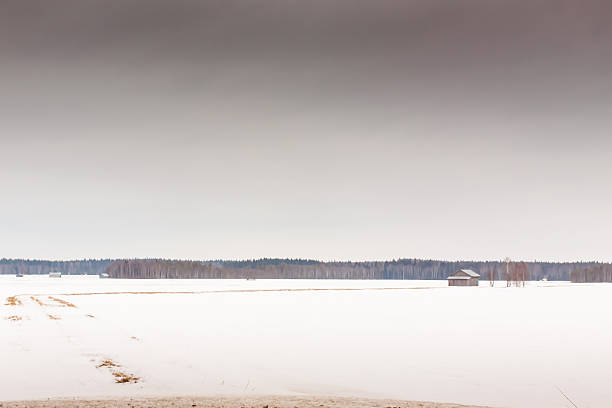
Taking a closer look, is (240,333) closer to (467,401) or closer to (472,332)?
(472,332)

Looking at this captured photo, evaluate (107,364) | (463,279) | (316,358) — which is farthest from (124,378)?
(463,279)

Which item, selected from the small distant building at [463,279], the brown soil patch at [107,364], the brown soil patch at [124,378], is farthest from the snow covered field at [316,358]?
the small distant building at [463,279]

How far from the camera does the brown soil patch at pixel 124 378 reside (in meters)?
18.3

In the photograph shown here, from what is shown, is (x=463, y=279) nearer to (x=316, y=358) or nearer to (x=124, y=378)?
(x=316, y=358)

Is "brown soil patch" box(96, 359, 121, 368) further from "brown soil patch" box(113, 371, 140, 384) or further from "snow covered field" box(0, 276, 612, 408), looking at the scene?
"brown soil patch" box(113, 371, 140, 384)

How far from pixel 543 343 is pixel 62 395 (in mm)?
21352

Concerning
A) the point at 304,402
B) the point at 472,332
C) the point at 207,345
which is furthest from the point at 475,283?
the point at 304,402

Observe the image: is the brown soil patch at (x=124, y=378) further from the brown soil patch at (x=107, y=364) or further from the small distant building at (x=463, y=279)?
the small distant building at (x=463, y=279)

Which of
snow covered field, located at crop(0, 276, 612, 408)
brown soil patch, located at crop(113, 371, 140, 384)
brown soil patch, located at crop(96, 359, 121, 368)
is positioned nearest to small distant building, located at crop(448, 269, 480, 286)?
snow covered field, located at crop(0, 276, 612, 408)

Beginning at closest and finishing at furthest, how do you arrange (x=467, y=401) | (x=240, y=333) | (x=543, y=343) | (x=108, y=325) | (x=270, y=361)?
(x=467, y=401), (x=270, y=361), (x=543, y=343), (x=240, y=333), (x=108, y=325)

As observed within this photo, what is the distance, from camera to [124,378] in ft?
61.3

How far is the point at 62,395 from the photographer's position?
53.6 ft

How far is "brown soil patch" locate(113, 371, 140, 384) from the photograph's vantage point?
59.9ft

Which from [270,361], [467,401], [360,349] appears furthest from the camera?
[360,349]
